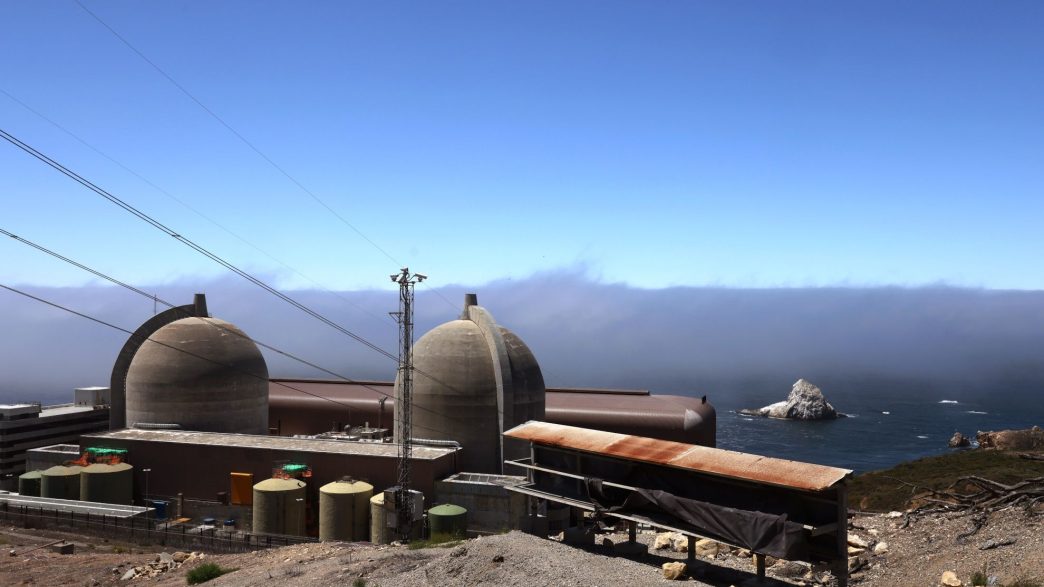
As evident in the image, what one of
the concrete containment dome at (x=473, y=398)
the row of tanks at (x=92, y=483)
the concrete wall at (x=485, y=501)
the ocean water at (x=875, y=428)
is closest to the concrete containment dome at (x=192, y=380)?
the row of tanks at (x=92, y=483)

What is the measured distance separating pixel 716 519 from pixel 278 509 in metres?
22.4

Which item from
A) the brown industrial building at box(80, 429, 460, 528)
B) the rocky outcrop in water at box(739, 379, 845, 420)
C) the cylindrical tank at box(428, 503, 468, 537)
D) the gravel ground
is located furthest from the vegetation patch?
the rocky outcrop in water at box(739, 379, 845, 420)

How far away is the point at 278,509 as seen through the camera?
3231 centimetres

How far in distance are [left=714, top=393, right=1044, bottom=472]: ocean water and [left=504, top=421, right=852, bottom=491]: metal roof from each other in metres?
70.4

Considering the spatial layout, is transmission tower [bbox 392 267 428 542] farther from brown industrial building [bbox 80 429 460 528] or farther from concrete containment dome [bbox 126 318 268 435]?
concrete containment dome [bbox 126 318 268 435]

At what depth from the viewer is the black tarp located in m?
15.4

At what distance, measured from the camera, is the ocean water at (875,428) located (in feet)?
308

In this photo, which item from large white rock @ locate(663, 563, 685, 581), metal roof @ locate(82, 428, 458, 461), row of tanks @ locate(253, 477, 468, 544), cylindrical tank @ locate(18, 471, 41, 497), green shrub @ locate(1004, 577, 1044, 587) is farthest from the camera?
cylindrical tank @ locate(18, 471, 41, 497)

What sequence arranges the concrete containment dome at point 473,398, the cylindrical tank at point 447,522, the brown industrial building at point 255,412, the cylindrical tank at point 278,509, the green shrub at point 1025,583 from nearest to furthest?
the green shrub at point 1025,583 < the cylindrical tank at point 447,522 < the cylindrical tank at point 278,509 < the brown industrial building at point 255,412 < the concrete containment dome at point 473,398

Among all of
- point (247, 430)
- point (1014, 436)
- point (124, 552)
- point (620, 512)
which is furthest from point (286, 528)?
point (1014, 436)

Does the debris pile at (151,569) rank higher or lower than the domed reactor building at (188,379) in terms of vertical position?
lower

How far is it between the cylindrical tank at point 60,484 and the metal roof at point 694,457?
86.9ft

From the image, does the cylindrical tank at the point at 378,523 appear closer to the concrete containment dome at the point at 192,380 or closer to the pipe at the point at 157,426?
the concrete containment dome at the point at 192,380

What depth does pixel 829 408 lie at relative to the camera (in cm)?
13188
